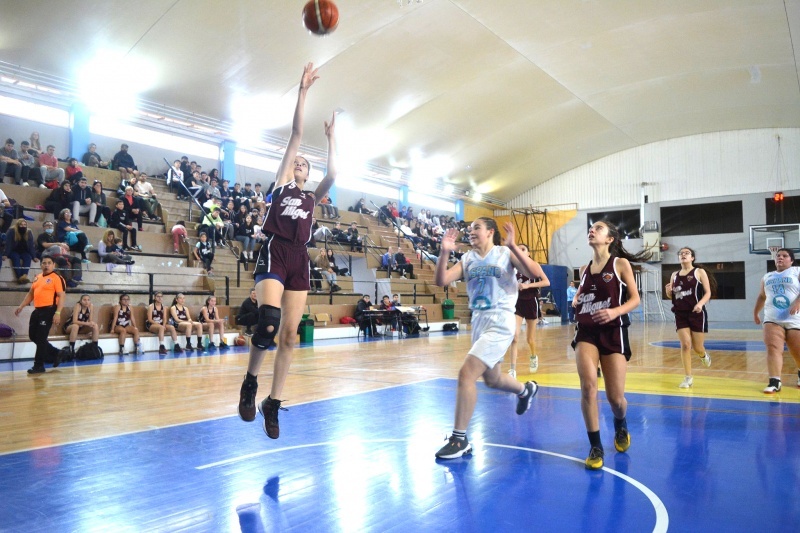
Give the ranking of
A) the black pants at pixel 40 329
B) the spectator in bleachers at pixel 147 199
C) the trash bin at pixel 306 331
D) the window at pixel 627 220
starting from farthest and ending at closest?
the window at pixel 627 220
the spectator in bleachers at pixel 147 199
the trash bin at pixel 306 331
the black pants at pixel 40 329

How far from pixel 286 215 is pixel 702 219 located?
3092 centimetres

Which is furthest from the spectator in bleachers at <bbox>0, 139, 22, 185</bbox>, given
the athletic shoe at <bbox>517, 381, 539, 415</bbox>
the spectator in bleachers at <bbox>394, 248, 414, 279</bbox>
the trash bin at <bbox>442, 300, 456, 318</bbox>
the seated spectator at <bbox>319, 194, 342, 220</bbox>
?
the athletic shoe at <bbox>517, 381, 539, 415</bbox>

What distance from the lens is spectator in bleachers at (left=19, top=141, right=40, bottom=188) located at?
14.3 m

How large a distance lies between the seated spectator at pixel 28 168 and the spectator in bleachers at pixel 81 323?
437 centimetres

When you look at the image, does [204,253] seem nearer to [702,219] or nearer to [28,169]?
[28,169]

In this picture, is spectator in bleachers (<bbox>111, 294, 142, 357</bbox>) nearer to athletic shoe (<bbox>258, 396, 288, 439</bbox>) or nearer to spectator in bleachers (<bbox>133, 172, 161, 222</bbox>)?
spectator in bleachers (<bbox>133, 172, 161, 222</bbox>)

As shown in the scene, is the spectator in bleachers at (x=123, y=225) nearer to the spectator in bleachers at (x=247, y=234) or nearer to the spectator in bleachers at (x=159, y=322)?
the spectator in bleachers at (x=159, y=322)

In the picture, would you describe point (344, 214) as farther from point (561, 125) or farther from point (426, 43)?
point (561, 125)

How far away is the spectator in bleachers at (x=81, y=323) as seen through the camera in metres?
11.2

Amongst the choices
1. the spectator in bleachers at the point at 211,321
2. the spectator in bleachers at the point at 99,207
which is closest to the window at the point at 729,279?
the spectator in bleachers at the point at 211,321

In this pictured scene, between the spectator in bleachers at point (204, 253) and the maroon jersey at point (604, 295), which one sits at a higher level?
the spectator in bleachers at point (204, 253)

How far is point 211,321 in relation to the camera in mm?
13531

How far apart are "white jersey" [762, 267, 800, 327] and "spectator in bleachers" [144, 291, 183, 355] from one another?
34.5ft

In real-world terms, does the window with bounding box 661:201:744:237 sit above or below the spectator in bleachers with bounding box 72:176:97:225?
above
